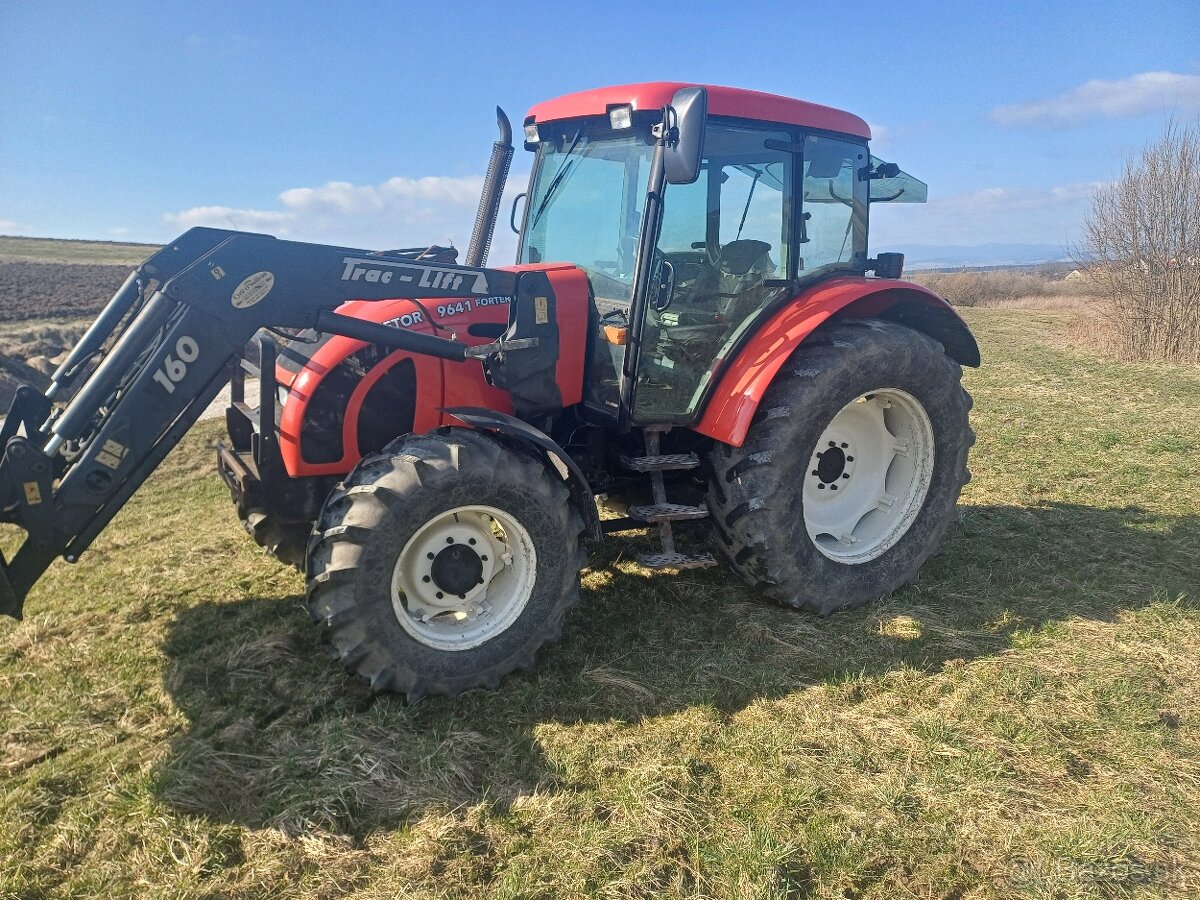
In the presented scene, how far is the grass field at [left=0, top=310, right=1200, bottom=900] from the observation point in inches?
95.0

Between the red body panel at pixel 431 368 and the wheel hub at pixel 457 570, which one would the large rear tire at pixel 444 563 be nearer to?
the wheel hub at pixel 457 570

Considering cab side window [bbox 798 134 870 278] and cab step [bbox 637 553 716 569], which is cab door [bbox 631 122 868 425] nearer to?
cab side window [bbox 798 134 870 278]

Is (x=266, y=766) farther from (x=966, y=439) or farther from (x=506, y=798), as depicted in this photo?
(x=966, y=439)

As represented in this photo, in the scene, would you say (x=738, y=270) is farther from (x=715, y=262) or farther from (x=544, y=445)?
(x=544, y=445)

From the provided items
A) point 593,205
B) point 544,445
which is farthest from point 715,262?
A: point 544,445

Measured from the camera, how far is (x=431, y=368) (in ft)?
11.8

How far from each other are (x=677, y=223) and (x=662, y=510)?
1.40 m

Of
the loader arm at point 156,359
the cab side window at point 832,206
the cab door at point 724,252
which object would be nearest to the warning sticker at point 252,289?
the loader arm at point 156,359

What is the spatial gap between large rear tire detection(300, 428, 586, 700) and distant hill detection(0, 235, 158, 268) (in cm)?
3653

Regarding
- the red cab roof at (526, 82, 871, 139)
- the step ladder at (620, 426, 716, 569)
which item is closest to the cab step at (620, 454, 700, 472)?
the step ladder at (620, 426, 716, 569)

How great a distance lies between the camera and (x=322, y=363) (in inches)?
135

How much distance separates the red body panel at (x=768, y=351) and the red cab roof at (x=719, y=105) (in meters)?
0.86

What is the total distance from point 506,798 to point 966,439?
10.6 feet

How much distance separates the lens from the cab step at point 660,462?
3908 millimetres
